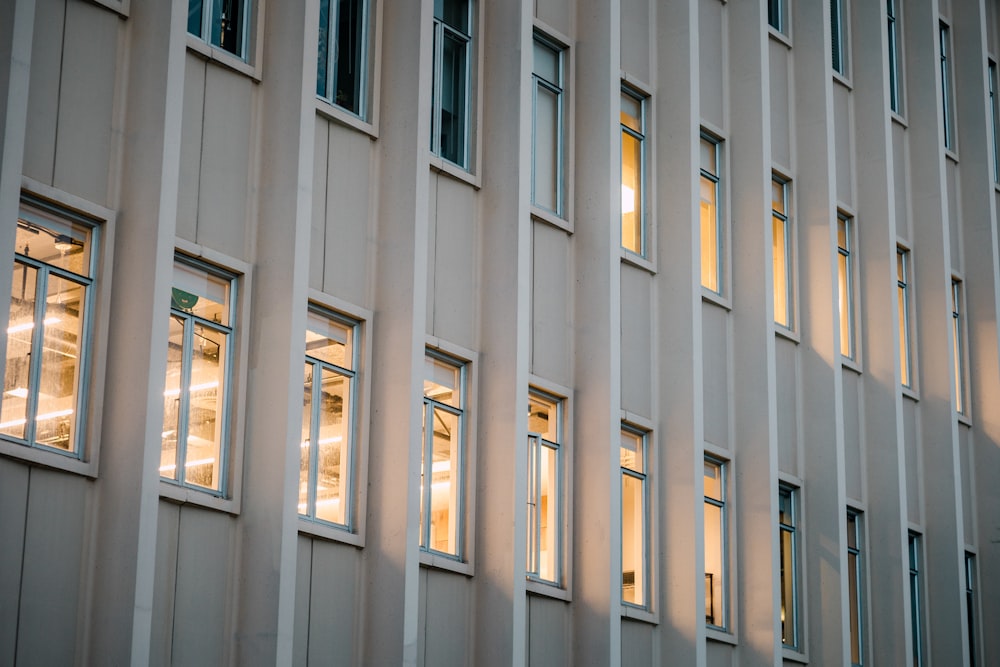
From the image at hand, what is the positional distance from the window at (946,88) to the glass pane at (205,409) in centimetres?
2039

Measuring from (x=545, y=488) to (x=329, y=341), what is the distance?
422cm

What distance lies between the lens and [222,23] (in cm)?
1764

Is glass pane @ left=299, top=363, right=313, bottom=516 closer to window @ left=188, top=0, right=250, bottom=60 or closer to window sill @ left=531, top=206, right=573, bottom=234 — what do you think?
window @ left=188, top=0, right=250, bottom=60

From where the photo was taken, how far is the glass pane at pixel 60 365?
15.0m

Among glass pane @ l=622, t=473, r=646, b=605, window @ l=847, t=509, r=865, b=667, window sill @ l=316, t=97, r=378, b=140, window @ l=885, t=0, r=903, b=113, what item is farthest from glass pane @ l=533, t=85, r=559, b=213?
window @ l=885, t=0, r=903, b=113

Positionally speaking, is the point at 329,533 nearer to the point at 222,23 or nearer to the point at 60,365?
the point at 60,365

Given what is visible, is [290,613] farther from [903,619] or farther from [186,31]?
[903,619]

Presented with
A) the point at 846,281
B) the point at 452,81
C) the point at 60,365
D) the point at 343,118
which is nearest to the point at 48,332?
the point at 60,365

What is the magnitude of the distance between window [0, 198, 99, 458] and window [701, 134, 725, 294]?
11.9 m

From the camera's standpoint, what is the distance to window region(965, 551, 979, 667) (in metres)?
30.4

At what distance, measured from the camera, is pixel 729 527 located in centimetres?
2423

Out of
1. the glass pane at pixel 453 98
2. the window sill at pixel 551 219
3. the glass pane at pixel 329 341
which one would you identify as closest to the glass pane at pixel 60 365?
the glass pane at pixel 329 341

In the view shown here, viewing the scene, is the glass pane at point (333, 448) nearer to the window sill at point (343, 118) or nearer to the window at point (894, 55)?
the window sill at point (343, 118)

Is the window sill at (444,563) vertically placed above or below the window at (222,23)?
below
